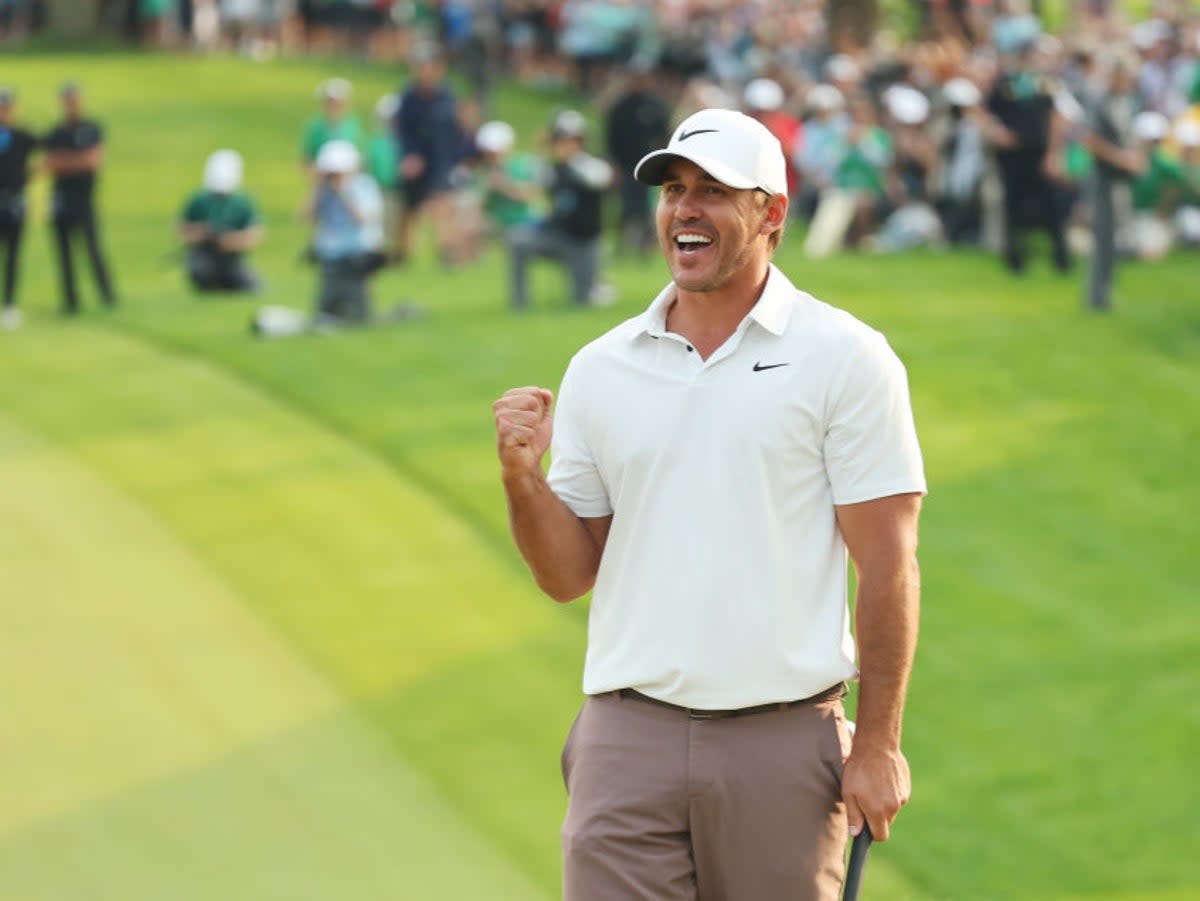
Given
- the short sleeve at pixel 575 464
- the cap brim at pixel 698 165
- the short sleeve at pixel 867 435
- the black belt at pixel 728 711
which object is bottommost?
the black belt at pixel 728 711

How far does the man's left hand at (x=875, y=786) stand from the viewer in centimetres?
383

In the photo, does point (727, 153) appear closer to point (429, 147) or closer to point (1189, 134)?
point (1189, 134)

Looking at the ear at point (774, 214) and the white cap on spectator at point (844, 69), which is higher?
Answer: the ear at point (774, 214)

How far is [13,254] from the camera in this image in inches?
677

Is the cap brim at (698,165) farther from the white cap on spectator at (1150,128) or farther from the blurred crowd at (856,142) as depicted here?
the white cap on spectator at (1150,128)

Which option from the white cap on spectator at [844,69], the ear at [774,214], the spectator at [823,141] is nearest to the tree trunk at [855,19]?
the white cap on spectator at [844,69]

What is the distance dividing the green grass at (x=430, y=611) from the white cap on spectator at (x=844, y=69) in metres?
4.09

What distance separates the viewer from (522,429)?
3.88 meters

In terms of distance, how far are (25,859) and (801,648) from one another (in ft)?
13.8

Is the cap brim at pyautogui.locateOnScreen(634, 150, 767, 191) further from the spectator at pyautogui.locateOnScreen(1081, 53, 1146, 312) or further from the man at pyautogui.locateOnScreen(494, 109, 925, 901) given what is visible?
the spectator at pyautogui.locateOnScreen(1081, 53, 1146, 312)

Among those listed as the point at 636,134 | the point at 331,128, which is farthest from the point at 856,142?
the point at 331,128

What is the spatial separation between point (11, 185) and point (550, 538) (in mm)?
14052

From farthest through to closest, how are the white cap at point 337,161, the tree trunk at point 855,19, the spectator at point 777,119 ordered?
the tree trunk at point 855,19 < the spectator at point 777,119 < the white cap at point 337,161

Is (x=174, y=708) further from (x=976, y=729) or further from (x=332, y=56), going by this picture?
(x=332, y=56)
